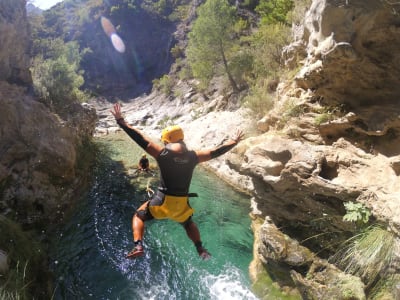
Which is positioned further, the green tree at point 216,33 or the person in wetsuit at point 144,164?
the green tree at point 216,33

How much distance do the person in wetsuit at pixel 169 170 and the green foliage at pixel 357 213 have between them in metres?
2.78

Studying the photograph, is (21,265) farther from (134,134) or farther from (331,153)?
(331,153)

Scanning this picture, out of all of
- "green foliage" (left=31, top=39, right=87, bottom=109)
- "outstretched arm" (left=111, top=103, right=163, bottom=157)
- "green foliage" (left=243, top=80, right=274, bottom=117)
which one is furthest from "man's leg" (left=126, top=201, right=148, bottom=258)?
"green foliage" (left=243, top=80, right=274, bottom=117)

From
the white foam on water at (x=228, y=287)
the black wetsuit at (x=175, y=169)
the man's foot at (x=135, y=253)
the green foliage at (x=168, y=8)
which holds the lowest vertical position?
the white foam on water at (x=228, y=287)

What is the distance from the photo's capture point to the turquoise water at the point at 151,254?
24.3ft

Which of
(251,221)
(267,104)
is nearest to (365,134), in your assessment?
(251,221)

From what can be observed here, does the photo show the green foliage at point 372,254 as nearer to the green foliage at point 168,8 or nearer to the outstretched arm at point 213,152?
the outstretched arm at point 213,152

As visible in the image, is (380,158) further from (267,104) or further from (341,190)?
(267,104)

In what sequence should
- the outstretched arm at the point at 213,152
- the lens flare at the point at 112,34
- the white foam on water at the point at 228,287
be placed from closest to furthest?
the outstretched arm at the point at 213,152
the white foam on water at the point at 228,287
the lens flare at the point at 112,34

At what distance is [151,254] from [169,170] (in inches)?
188

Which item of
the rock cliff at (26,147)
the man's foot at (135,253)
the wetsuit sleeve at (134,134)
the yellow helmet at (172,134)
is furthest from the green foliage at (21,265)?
the yellow helmet at (172,134)

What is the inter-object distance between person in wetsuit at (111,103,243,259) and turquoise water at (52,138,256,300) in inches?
118

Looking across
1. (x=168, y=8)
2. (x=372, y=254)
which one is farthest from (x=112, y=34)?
(x=372, y=254)

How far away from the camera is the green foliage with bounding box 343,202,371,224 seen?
591 cm
